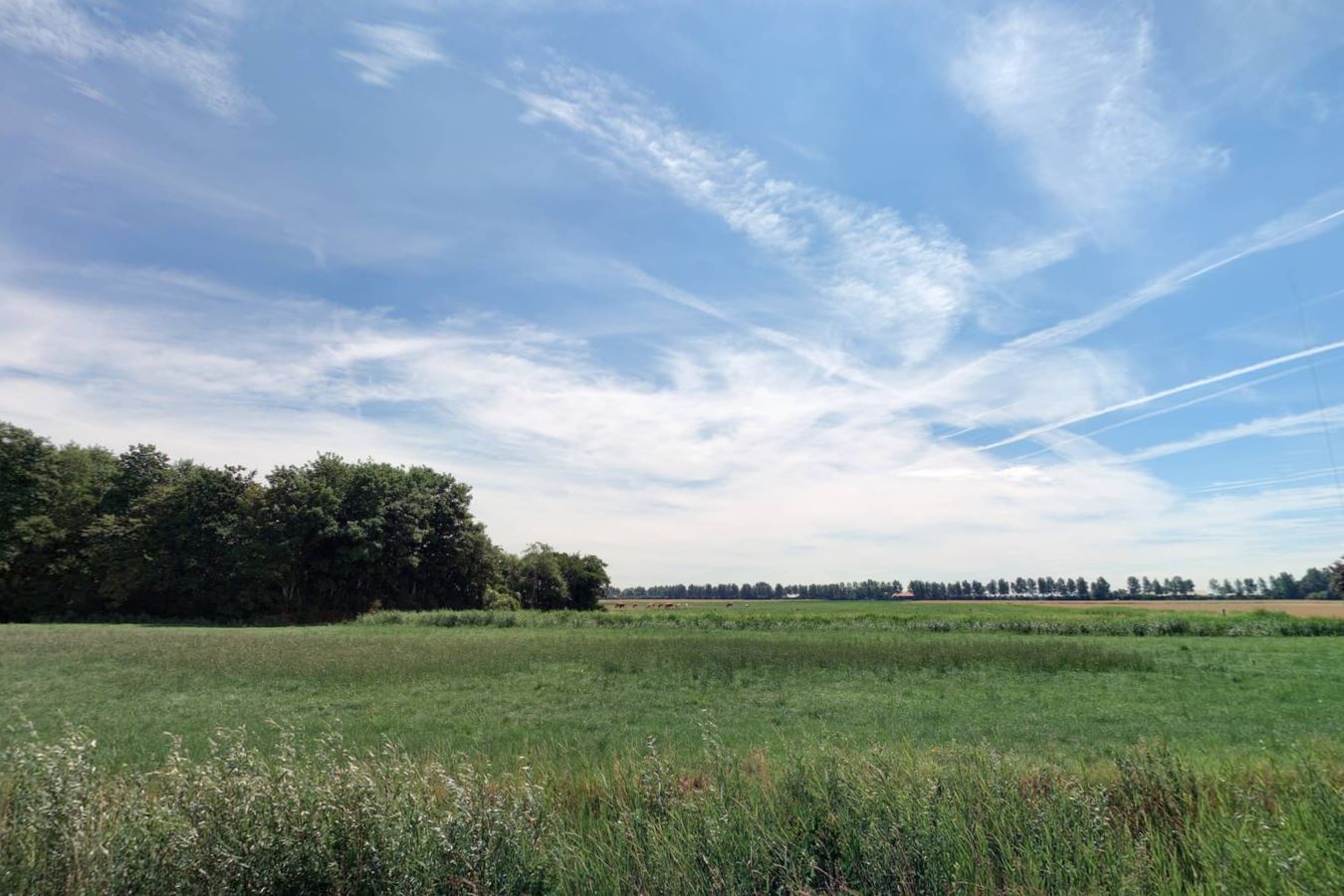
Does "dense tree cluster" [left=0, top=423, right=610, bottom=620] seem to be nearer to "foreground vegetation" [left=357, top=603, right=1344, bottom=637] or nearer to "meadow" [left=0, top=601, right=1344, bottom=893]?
"foreground vegetation" [left=357, top=603, right=1344, bottom=637]

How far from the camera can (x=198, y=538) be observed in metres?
62.2

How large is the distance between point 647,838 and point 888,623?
56710mm

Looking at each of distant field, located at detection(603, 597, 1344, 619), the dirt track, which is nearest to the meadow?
the dirt track

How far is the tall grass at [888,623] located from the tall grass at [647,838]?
44.3m

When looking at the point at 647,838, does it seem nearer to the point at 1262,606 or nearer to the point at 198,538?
the point at 198,538

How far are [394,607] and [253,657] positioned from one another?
4605cm

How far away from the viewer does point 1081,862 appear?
17.6 feet

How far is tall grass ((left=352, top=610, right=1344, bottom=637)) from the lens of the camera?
48625 mm

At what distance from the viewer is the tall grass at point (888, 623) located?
48625 mm

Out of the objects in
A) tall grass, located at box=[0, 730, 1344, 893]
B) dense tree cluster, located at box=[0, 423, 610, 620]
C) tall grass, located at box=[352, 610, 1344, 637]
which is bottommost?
tall grass, located at box=[352, 610, 1344, 637]

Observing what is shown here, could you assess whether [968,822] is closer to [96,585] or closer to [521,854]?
[521,854]

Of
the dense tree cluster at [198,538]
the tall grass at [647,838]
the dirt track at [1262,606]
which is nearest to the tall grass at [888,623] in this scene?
the dirt track at [1262,606]

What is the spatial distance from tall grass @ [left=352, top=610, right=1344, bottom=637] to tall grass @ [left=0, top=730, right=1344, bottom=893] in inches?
1743

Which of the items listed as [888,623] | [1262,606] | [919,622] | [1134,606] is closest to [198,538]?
[888,623]
